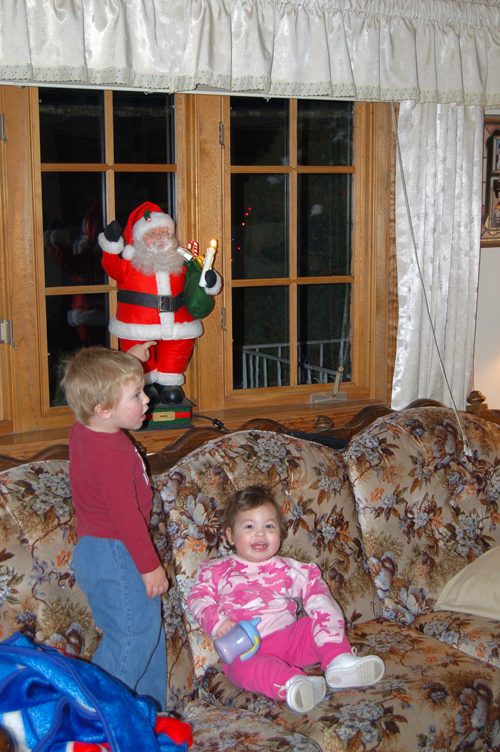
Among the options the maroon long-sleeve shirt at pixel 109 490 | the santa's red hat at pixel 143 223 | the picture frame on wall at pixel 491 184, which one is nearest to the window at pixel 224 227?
the santa's red hat at pixel 143 223

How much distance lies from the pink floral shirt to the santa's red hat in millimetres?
1000

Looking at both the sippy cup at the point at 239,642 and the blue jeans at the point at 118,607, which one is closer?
the blue jeans at the point at 118,607

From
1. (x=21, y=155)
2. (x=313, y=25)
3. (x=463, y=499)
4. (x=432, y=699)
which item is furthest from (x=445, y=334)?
(x=21, y=155)

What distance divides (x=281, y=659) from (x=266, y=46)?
6.00ft

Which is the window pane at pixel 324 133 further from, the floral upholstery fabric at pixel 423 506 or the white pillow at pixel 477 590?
the white pillow at pixel 477 590

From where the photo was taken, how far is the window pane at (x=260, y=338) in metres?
2.61

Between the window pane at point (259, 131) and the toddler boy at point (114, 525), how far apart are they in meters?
1.26

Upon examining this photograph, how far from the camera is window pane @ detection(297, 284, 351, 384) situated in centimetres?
272

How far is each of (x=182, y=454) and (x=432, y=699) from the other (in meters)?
0.87

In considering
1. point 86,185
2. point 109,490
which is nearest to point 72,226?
point 86,185

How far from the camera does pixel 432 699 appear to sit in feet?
5.15

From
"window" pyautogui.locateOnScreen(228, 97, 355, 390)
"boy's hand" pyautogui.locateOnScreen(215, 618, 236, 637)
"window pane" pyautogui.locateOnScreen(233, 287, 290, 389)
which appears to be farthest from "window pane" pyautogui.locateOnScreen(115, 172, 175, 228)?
"boy's hand" pyautogui.locateOnScreen(215, 618, 236, 637)

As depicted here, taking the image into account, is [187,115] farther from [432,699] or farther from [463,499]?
[432,699]

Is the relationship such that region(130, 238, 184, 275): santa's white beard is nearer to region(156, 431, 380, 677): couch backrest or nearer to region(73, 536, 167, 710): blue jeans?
region(156, 431, 380, 677): couch backrest
